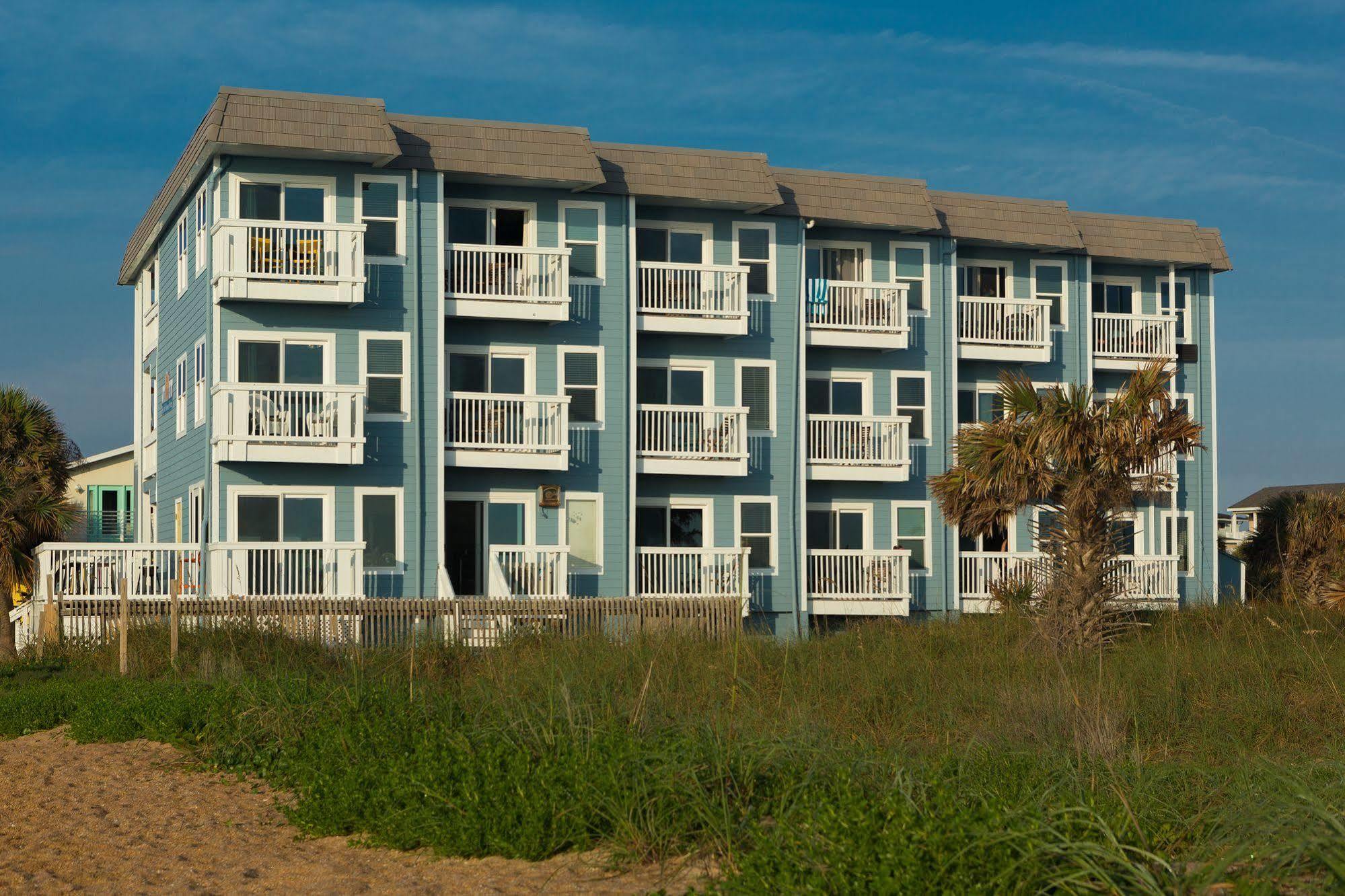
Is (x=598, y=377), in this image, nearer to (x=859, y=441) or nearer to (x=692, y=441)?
(x=692, y=441)

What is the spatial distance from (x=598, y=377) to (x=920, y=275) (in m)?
8.33

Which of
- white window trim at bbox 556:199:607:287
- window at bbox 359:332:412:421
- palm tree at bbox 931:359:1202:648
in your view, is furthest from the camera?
white window trim at bbox 556:199:607:287

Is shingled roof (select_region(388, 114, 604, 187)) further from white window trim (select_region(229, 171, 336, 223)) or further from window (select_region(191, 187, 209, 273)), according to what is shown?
window (select_region(191, 187, 209, 273))

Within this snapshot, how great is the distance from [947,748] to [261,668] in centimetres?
956

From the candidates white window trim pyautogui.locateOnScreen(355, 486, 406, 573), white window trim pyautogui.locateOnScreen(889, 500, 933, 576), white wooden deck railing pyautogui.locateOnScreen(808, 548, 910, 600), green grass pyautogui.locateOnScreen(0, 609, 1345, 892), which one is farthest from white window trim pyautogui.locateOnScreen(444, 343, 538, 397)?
green grass pyautogui.locateOnScreen(0, 609, 1345, 892)

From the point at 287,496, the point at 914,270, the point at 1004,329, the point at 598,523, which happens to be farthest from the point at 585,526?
the point at 1004,329

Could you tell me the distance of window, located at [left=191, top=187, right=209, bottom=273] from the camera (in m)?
29.0

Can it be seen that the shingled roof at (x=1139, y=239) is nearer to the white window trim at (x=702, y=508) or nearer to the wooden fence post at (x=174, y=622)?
the white window trim at (x=702, y=508)

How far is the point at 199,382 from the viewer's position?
2927 cm

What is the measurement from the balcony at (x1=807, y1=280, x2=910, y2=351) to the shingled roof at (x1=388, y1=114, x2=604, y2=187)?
19.3 ft

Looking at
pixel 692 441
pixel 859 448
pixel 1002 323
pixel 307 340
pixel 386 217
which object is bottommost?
pixel 859 448

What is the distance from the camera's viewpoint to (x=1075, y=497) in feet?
75.3

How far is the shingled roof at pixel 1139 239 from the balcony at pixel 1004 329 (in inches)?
106

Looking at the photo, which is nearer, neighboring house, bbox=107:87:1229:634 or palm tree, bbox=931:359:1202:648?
palm tree, bbox=931:359:1202:648
